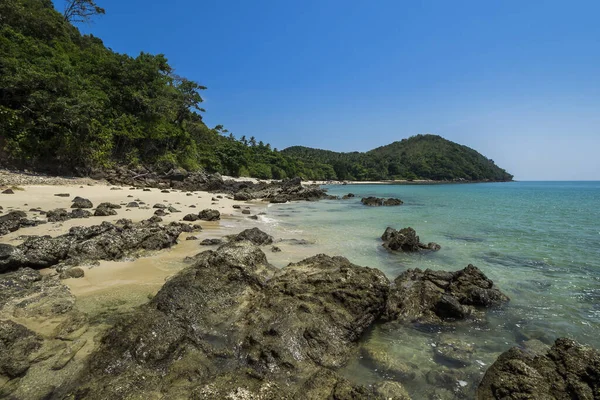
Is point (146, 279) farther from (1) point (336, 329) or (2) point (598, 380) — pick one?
(2) point (598, 380)

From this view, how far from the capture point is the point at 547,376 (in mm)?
3789

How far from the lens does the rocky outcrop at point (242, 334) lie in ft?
11.0

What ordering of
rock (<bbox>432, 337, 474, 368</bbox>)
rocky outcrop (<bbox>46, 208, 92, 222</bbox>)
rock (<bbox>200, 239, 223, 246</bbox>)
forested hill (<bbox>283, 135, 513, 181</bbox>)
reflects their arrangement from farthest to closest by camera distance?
forested hill (<bbox>283, 135, 513, 181</bbox>) → rocky outcrop (<bbox>46, 208, 92, 222</bbox>) → rock (<bbox>200, 239, 223, 246</bbox>) → rock (<bbox>432, 337, 474, 368</bbox>)

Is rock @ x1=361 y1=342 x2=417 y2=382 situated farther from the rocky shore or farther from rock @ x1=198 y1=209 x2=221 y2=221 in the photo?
rock @ x1=198 y1=209 x2=221 y2=221

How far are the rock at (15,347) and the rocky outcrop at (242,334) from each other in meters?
0.81

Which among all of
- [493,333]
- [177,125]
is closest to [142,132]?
[177,125]

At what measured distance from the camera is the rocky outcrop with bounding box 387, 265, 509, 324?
20.6 feet

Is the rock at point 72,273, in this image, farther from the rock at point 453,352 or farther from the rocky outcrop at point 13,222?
the rock at point 453,352

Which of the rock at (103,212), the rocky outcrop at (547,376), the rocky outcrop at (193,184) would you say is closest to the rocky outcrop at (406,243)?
the rocky outcrop at (547,376)

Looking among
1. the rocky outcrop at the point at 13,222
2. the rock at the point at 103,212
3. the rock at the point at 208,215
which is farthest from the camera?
the rock at the point at 208,215

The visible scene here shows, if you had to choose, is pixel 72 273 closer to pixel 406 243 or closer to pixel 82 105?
pixel 406 243

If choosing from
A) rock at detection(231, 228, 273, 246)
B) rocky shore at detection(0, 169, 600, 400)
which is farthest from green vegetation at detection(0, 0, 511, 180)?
rock at detection(231, 228, 273, 246)

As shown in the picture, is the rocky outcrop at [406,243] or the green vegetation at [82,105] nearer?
the rocky outcrop at [406,243]

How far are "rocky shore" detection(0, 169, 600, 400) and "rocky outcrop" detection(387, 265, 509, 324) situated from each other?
0.10 ft
